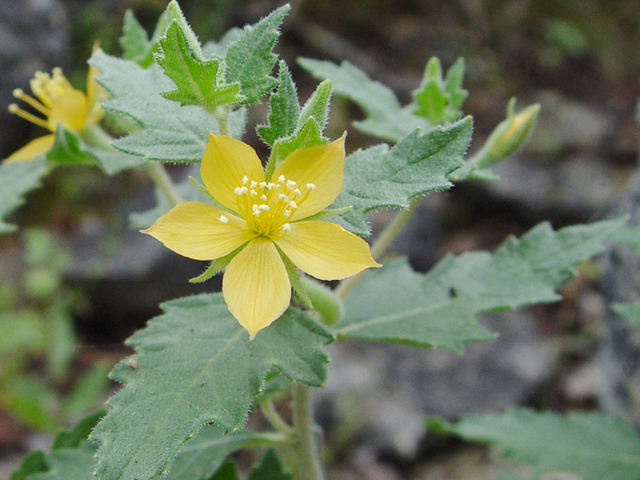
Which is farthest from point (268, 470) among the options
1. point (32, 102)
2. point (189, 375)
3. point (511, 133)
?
point (32, 102)

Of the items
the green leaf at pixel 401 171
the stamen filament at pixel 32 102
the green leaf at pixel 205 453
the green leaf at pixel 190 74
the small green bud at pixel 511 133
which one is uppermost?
the stamen filament at pixel 32 102

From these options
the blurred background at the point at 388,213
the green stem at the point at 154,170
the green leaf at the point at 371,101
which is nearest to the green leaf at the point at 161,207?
the green stem at the point at 154,170

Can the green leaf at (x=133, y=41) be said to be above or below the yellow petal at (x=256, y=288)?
above

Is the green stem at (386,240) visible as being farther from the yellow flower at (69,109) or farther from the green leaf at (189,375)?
the yellow flower at (69,109)

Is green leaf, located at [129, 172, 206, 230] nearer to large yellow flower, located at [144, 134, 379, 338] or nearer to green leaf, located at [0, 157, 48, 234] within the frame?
green leaf, located at [0, 157, 48, 234]

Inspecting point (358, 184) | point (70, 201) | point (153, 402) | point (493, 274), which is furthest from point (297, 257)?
point (70, 201)

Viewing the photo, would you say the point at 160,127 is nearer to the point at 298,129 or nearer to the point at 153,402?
the point at 298,129
